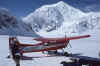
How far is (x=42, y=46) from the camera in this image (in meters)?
9.80

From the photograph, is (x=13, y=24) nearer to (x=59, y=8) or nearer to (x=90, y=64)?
(x=90, y=64)

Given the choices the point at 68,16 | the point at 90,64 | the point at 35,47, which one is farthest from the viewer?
the point at 68,16

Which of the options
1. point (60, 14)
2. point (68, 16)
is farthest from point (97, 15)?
point (60, 14)

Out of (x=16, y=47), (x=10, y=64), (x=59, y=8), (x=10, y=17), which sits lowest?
(x=10, y=64)

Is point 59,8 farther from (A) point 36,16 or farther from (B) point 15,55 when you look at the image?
(B) point 15,55

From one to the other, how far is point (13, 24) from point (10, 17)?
42.1 ft

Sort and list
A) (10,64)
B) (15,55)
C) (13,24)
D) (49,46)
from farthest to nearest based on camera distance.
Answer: (13,24), (49,46), (15,55), (10,64)

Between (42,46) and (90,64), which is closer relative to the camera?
(90,64)

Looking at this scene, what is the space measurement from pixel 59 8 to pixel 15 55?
179 metres

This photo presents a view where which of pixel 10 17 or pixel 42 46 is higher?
pixel 10 17

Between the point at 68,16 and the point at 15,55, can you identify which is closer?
the point at 15,55

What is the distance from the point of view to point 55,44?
10508mm

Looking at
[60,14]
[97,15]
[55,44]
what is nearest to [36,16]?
[60,14]

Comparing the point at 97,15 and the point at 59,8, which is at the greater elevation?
the point at 59,8
